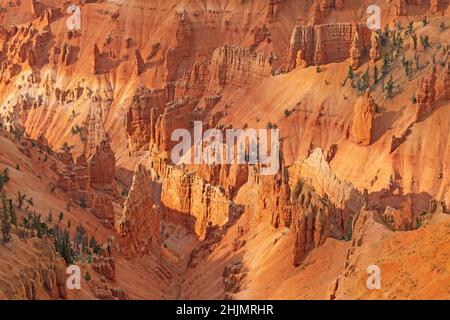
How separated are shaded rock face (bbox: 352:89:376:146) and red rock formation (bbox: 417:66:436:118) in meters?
3.62

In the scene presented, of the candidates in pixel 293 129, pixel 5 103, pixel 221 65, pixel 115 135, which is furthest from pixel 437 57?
pixel 5 103

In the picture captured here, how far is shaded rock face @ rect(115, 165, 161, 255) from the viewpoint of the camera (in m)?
52.0

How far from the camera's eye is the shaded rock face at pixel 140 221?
52000 millimetres

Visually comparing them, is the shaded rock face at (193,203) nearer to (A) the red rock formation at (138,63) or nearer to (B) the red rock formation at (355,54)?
(B) the red rock formation at (355,54)

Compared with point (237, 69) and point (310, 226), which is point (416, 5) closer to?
point (237, 69)

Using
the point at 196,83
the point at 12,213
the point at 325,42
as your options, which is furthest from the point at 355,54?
the point at 12,213

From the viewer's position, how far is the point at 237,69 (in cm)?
8169

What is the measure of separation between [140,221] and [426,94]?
24562 millimetres

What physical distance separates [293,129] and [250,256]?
1031 inches

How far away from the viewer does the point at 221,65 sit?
271ft

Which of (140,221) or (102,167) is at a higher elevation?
(102,167)

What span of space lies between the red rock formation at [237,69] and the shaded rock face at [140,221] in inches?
1035

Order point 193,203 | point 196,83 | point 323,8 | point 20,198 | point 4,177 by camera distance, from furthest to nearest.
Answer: point 323,8 → point 196,83 → point 193,203 → point 4,177 → point 20,198
